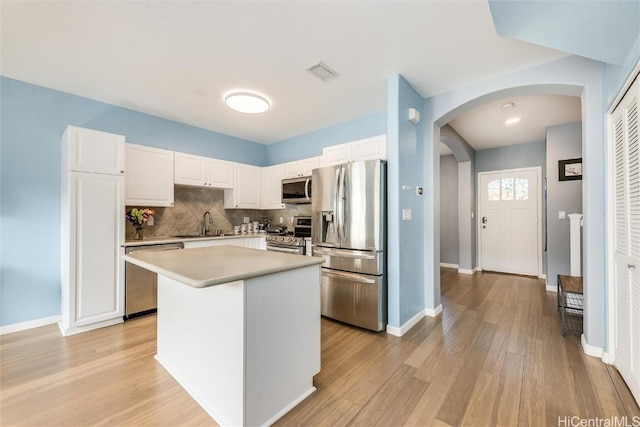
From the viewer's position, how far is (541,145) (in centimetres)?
485

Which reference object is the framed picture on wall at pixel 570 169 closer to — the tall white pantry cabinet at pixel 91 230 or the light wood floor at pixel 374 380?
the light wood floor at pixel 374 380

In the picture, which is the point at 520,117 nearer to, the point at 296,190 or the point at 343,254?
the point at 343,254

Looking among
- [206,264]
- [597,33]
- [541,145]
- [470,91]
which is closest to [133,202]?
[206,264]

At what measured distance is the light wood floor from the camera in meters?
1.52

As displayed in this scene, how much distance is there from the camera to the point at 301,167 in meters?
4.17

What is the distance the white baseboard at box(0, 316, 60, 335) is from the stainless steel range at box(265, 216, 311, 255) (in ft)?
8.32

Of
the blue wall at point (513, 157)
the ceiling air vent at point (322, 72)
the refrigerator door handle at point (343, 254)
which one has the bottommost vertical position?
the refrigerator door handle at point (343, 254)

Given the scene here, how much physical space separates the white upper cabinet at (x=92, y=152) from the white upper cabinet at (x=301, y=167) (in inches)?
88.3

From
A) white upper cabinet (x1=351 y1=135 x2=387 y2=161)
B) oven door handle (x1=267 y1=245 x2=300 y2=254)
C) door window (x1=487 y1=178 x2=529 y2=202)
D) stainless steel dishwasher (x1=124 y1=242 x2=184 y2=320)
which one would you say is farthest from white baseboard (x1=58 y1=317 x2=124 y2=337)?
door window (x1=487 y1=178 x2=529 y2=202)

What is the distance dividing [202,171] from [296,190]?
4.81 ft

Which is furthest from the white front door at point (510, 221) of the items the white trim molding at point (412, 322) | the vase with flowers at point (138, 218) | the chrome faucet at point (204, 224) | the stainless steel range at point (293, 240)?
the vase with flowers at point (138, 218)

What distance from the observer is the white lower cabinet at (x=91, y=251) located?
2.59 meters

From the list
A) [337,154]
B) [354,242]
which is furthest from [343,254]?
[337,154]

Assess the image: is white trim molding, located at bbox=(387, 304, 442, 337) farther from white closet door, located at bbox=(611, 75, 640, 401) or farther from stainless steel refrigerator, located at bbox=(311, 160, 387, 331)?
white closet door, located at bbox=(611, 75, 640, 401)
